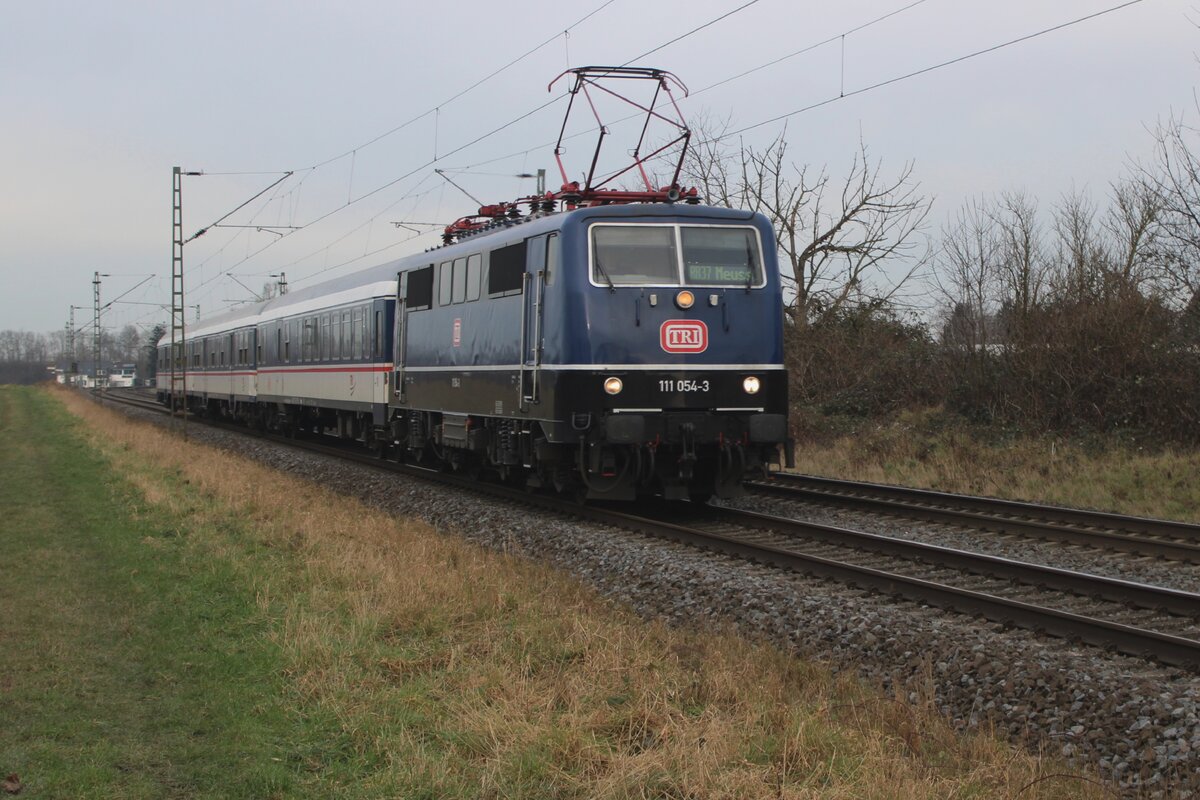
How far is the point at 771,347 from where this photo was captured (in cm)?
1347

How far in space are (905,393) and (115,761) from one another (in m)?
20.5

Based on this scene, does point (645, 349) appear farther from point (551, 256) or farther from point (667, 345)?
point (551, 256)

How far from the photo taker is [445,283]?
57.1 feet

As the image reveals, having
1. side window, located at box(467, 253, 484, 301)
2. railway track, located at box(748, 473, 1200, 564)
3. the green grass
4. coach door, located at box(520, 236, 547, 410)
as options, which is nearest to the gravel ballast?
railway track, located at box(748, 473, 1200, 564)

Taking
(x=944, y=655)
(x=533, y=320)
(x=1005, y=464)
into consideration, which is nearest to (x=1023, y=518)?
(x=1005, y=464)

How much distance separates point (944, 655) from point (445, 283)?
11485 mm

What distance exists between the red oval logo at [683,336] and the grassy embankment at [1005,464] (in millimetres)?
5512

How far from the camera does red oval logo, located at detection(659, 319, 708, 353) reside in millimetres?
12969

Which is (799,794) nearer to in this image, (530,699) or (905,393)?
(530,699)

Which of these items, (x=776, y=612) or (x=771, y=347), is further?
(x=771, y=347)

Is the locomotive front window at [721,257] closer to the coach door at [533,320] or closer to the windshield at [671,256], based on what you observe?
the windshield at [671,256]

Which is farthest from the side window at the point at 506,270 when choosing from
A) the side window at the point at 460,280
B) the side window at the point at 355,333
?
the side window at the point at 355,333

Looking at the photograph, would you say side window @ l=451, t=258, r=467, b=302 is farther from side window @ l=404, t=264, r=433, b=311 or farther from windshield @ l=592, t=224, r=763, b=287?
windshield @ l=592, t=224, r=763, b=287

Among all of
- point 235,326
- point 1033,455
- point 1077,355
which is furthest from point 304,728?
point 235,326
